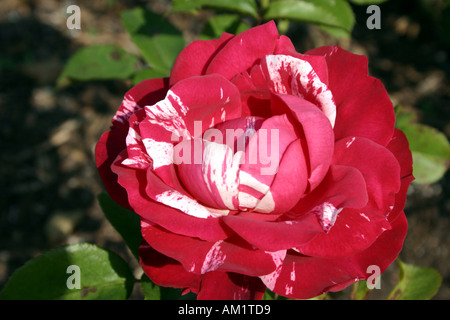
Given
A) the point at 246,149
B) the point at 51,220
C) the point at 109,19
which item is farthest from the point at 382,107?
the point at 109,19

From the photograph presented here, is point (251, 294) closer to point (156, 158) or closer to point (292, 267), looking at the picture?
point (292, 267)

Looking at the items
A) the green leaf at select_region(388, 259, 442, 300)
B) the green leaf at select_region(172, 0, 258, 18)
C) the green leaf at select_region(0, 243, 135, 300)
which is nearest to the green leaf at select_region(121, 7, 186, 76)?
the green leaf at select_region(172, 0, 258, 18)

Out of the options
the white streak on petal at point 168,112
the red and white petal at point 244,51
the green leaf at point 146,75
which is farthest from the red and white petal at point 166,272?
the green leaf at point 146,75

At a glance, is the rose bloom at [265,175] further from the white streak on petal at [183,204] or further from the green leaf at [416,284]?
the green leaf at [416,284]

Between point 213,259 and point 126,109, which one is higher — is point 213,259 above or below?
below

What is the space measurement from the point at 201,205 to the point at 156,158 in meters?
0.10

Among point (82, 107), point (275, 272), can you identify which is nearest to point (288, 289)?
point (275, 272)

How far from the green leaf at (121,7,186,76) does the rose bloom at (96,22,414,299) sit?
1.53 feet

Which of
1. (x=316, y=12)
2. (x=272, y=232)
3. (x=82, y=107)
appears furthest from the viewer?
(x=82, y=107)

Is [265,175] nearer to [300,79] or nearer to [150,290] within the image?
[300,79]

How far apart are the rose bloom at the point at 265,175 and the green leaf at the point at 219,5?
260mm

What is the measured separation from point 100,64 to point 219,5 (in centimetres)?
42

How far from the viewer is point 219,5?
101 cm

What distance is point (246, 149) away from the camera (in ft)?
2.18
